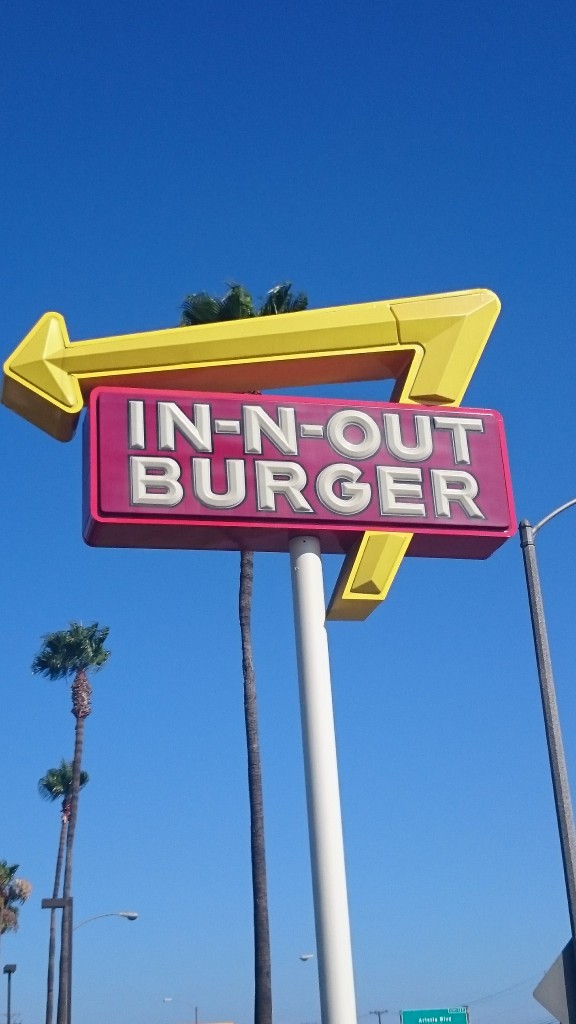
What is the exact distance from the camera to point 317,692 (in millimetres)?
13922

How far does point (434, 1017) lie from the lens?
24.4m

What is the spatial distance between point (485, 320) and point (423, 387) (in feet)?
3.61

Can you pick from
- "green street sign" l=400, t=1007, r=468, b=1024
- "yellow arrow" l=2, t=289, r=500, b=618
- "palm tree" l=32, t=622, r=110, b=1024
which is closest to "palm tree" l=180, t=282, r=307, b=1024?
"green street sign" l=400, t=1007, r=468, b=1024

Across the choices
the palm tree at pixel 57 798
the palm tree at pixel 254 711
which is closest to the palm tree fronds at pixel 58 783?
the palm tree at pixel 57 798

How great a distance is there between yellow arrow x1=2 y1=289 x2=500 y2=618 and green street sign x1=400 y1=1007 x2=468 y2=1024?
12720mm

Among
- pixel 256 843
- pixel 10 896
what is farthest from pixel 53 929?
pixel 256 843

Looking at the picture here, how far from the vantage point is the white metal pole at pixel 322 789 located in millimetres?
12844

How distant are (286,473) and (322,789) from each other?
3409mm

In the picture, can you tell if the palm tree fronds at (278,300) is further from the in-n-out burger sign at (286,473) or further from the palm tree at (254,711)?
the in-n-out burger sign at (286,473)

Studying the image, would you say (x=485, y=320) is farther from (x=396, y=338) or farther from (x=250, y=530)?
(x=250, y=530)

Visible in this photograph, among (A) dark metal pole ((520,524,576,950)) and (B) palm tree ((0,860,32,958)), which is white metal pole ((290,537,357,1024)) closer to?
(A) dark metal pole ((520,524,576,950))

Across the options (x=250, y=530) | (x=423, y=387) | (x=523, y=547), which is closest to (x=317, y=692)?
(x=250, y=530)

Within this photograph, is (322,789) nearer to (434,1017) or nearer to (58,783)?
(434,1017)

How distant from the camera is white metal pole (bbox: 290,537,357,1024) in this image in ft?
42.1
